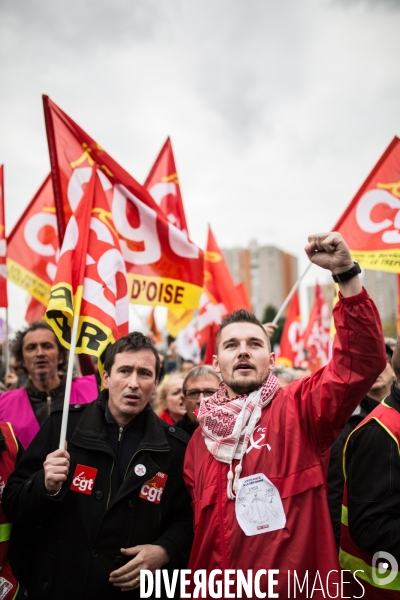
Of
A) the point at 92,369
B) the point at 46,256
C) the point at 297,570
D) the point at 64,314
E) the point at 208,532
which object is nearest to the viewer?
the point at 297,570

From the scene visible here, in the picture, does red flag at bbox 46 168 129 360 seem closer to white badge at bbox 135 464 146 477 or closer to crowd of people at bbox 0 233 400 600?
crowd of people at bbox 0 233 400 600

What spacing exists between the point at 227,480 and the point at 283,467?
285mm

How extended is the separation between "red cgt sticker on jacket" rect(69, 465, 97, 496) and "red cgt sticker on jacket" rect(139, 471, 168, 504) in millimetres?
290

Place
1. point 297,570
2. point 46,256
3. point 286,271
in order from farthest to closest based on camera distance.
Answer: point 286,271 < point 46,256 < point 297,570

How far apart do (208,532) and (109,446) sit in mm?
779

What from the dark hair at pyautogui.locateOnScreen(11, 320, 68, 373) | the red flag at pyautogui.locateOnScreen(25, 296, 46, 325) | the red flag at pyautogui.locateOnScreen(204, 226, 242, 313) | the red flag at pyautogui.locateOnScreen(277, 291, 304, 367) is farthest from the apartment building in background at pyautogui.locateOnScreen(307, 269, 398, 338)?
the dark hair at pyautogui.locateOnScreen(11, 320, 68, 373)

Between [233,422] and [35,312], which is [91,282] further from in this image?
[35,312]

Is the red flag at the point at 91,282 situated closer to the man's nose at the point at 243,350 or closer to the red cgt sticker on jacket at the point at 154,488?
the red cgt sticker on jacket at the point at 154,488

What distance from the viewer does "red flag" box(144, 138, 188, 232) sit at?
666 cm

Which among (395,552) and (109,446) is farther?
(109,446)

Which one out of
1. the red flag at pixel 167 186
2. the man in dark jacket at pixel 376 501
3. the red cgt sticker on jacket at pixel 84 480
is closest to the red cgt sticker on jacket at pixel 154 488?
the red cgt sticker on jacket at pixel 84 480

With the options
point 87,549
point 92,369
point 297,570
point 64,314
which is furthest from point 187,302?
point 297,570

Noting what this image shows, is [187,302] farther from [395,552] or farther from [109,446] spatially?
[395,552]

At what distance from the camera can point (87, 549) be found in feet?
9.20
